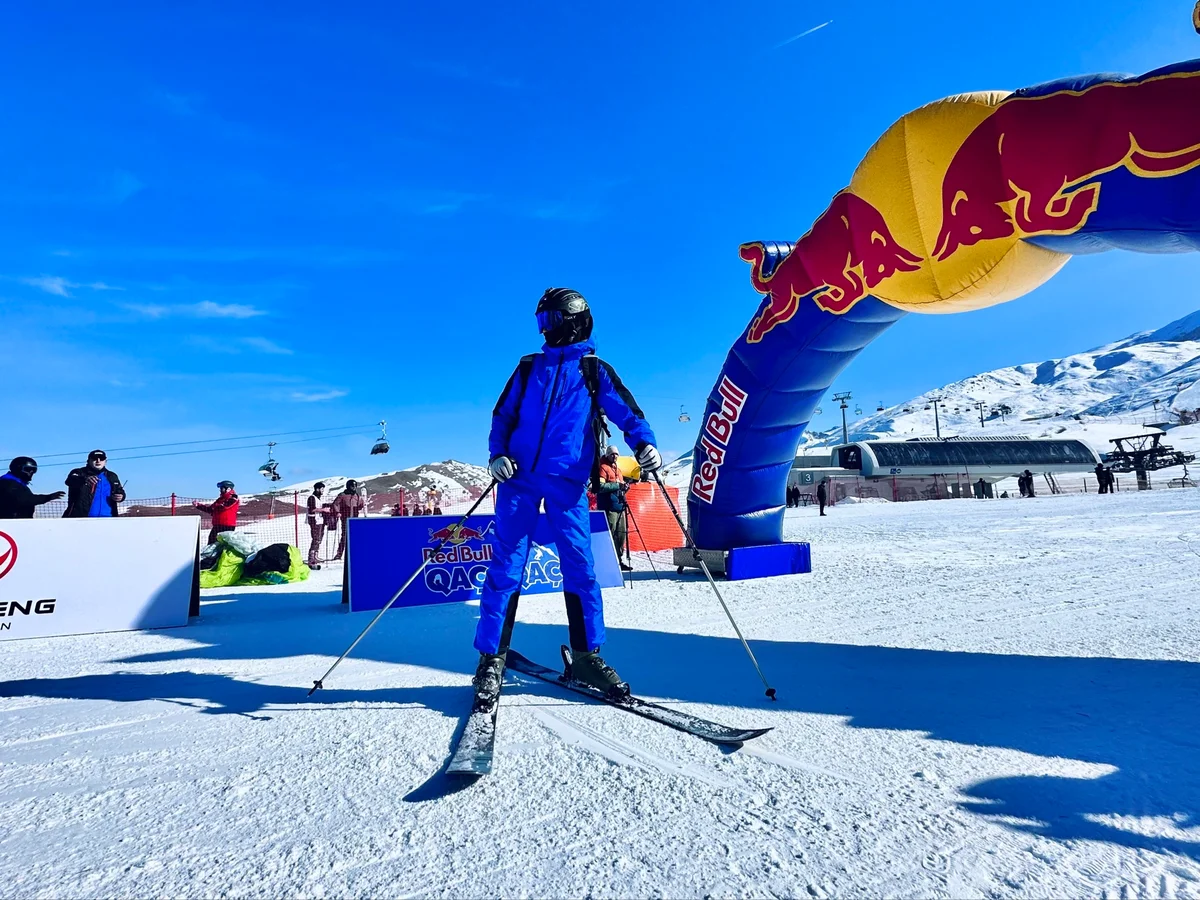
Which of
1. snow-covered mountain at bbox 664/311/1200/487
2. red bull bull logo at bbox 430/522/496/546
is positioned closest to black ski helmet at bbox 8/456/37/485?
red bull bull logo at bbox 430/522/496/546

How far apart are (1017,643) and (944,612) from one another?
974mm

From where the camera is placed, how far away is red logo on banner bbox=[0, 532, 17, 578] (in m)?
4.60

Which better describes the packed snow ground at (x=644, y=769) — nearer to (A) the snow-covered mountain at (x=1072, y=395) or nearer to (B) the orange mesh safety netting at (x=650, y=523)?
(B) the orange mesh safety netting at (x=650, y=523)

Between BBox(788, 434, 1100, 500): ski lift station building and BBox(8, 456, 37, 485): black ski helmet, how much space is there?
4304 centimetres

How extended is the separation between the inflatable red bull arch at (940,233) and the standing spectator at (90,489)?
6.72 m

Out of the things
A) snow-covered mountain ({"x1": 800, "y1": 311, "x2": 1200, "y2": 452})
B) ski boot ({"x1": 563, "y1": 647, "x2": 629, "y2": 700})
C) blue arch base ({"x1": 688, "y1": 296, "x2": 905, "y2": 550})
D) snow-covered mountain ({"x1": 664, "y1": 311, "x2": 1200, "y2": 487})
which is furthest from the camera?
snow-covered mountain ({"x1": 800, "y1": 311, "x2": 1200, "y2": 452})

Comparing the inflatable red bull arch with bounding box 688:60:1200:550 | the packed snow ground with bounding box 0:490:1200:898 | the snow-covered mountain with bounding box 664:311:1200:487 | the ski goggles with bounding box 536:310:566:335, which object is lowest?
the packed snow ground with bounding box 0:490:1200:898

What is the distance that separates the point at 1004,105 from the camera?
3973 millimetres

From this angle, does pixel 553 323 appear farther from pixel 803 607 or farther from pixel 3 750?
pixel 803 607

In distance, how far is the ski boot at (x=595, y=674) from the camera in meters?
2.66

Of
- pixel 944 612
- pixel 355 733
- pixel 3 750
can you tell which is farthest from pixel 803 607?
pixel 3 750

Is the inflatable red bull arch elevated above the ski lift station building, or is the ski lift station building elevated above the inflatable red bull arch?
the ski lift station building

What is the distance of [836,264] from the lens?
5.54 meters

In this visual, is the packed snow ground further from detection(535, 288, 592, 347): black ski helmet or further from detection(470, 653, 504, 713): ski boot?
detection(535, 288, 592, 347): black ski helmet
